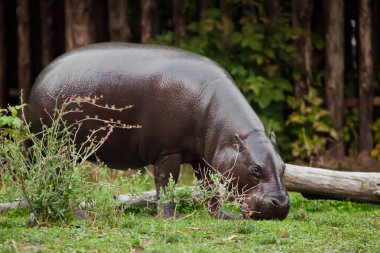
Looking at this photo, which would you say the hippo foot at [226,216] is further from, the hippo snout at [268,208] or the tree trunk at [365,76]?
the tree trunk at [365,76]

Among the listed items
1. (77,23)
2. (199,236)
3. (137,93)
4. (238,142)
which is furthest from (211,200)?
(77,23)

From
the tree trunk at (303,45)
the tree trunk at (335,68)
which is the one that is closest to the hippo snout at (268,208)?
the tree trunk at (335,68)

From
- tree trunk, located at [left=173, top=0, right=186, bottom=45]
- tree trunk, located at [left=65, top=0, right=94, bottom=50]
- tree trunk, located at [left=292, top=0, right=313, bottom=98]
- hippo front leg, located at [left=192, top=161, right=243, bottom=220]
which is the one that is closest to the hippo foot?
hippo front leg, located at [left=192, top=161, right=243, bottom=220]

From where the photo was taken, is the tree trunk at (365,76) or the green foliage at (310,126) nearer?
the tree trunk at (365,76)

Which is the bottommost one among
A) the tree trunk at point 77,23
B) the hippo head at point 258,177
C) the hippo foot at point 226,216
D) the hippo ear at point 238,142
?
the hippo foot at point 226,216

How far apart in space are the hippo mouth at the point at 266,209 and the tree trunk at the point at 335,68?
453 centimetres

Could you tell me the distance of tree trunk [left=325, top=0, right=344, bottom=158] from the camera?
35.4 ft

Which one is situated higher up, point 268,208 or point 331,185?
point 268,208

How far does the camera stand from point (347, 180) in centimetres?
758

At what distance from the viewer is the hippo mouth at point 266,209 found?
6.43 metres

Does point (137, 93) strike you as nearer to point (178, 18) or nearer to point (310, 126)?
point (178, 18)

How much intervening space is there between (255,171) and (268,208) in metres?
0.30

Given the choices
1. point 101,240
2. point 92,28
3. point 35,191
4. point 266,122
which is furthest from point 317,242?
point 92,28

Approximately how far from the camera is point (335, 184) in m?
7.58
